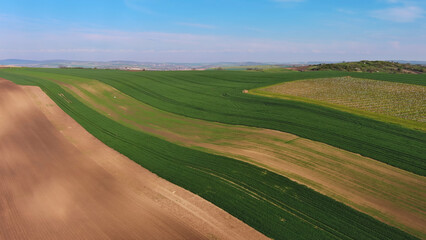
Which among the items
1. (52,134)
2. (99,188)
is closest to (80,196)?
(99,188)

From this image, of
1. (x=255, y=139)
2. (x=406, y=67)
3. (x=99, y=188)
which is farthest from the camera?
(x=406, y=67)

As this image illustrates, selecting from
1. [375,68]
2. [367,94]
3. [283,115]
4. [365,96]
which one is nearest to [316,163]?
[283,115]

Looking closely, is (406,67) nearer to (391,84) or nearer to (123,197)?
(391,84)

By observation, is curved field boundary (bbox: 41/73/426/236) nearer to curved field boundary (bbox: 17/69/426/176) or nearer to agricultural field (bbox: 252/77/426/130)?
curved field boundary (bbox: 17/69/426/176)

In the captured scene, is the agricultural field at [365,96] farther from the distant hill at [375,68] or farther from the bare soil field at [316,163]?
the distant hill at [375,68]

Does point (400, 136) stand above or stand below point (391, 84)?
below

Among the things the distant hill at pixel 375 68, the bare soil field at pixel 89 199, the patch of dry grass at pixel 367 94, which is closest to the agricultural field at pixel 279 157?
the bare soil field at pixel 89 199

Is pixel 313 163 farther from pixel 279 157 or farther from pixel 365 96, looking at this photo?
pixel 365 96

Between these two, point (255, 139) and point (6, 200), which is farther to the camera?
point (255, 139)

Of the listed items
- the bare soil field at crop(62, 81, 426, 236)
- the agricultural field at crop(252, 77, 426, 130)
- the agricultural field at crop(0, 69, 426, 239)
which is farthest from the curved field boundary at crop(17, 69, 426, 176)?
the agricultural field at crop(252, 77, 426, 130)
